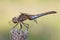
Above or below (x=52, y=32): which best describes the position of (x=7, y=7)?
above

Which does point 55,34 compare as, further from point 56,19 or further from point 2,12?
point 2,12

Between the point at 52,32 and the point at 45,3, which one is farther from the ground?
the point at 45,3

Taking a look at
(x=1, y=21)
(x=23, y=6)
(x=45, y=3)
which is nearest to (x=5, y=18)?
(x=1, y=21)

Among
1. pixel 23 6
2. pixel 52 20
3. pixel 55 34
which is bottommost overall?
pixel 55 34

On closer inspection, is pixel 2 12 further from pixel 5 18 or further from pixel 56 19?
pixel 56 19

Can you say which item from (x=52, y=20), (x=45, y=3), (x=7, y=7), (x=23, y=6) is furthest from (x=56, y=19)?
(x=7, y=7)
